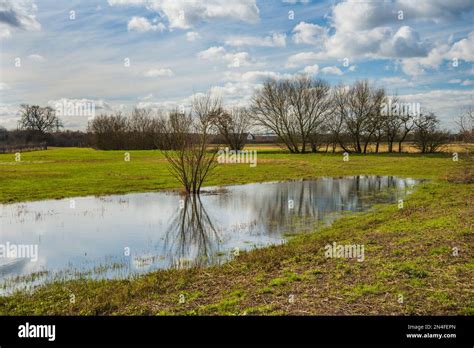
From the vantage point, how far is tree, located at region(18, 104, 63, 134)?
90812 millimetres

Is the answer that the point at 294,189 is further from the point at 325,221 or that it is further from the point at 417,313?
the point at 417,313

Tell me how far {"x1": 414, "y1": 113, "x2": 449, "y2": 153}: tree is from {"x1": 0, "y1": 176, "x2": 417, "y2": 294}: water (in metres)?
38.3

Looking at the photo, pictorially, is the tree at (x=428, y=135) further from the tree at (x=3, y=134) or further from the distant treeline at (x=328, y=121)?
the tree at (x=3, y=134)

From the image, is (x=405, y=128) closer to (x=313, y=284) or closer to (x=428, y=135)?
(x=428, y=135)

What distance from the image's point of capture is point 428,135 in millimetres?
57125

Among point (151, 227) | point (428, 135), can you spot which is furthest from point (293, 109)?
point (151, 227)

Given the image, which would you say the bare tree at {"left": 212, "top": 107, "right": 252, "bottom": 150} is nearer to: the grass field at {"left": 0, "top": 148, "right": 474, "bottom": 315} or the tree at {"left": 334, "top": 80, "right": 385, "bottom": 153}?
the tree at {"left": 334, "top": 80, "right": 385, "bottom": 153}

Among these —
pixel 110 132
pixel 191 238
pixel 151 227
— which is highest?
pixel 110 132

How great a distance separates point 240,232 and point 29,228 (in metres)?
7.13

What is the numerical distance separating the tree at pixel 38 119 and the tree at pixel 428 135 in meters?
78.5

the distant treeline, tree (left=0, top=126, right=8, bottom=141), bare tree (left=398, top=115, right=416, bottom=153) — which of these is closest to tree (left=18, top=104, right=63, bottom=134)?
tree (left=0, top=126, right=8, bottom=141)

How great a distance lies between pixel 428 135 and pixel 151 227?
A: 177ft
